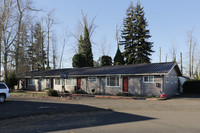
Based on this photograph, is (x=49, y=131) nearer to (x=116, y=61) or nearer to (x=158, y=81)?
(x=158, y=81)

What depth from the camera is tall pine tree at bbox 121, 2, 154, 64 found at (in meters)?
43.4

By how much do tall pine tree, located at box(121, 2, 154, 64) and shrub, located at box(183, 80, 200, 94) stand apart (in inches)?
605

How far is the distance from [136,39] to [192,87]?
20.4 meters

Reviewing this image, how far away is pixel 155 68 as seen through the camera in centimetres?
2288

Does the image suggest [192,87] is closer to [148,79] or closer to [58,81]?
[148,79]

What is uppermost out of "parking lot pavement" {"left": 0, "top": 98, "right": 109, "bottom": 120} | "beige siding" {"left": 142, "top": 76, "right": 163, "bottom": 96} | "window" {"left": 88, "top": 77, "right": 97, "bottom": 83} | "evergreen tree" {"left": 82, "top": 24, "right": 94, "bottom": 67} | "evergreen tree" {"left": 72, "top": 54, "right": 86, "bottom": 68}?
"evergreen tree" {"left": 82, "top": 24, "right": 94, "bottom": 67}

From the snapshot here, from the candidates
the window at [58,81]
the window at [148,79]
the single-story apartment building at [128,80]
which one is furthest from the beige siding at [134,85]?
the window at [58,81]

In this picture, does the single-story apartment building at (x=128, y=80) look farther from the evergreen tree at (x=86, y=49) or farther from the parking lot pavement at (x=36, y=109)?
the evergreen tree at (x=86, y=49)

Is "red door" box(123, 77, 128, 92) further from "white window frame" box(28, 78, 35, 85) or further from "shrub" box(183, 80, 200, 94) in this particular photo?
"white window frame" box(28, 78, 35, 85)

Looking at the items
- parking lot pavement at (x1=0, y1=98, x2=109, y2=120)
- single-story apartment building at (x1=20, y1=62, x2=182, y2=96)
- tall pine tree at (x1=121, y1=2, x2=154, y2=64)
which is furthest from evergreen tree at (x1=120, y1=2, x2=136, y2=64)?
parking lot pavement at (x1=0, y1=98, x2=109, y2=120)

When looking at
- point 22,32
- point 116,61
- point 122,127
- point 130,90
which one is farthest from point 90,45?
point 122,127

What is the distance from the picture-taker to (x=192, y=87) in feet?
89.9

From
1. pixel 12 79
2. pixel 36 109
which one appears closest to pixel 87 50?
pixel 12 79

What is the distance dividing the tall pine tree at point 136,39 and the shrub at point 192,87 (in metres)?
15.4
